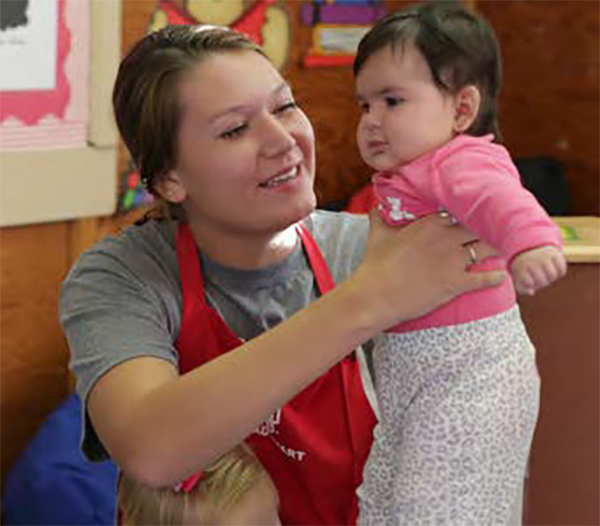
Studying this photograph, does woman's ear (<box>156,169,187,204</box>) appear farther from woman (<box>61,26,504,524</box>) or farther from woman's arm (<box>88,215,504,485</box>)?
woman's arm (<box>88,215,504,485</box>)

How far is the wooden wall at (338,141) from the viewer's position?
2.63 m

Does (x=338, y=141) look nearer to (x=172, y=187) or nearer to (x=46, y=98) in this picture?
(x=46, y=98)

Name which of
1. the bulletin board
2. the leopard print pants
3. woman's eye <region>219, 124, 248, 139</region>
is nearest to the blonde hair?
the leopard print pants

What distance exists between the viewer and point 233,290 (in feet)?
5.51

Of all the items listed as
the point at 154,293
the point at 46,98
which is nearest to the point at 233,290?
the point at 154,293

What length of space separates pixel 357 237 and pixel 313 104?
1.52m

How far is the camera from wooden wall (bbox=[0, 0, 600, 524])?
8.63 ft

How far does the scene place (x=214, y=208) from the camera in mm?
1606

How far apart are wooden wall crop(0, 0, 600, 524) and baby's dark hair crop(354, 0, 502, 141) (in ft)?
4.57

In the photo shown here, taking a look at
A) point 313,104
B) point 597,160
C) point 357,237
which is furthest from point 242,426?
point 597,160

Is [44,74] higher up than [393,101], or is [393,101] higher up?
[393,101]

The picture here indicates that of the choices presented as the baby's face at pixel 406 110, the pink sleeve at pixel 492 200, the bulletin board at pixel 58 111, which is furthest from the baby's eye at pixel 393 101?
the bulletin board at pixel 58 111

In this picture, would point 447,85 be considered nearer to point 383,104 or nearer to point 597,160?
point 383,104

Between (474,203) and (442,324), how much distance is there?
0.21 m
